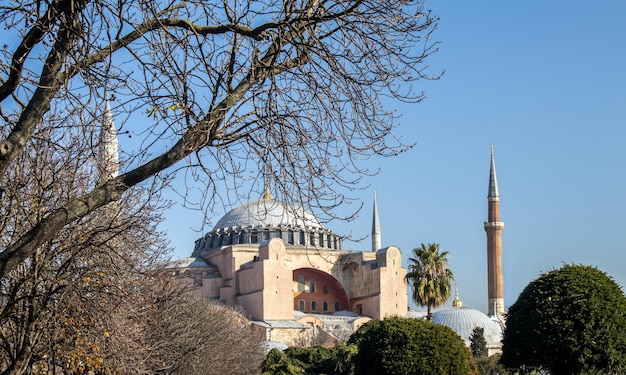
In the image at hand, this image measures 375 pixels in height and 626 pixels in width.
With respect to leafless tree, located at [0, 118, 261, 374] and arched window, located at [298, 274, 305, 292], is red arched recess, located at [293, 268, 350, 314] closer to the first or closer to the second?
arched window, located at [298, 274, 305, 292]

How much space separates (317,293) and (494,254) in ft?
47.6

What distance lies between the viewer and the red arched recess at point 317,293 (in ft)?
258

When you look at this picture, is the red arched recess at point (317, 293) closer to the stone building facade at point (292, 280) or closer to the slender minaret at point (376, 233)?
the stone building facade at point (292, 280)

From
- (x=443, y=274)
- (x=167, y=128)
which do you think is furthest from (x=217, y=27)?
(x=443, y=274)

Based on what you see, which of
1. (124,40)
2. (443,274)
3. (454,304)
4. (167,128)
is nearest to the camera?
(124,40)

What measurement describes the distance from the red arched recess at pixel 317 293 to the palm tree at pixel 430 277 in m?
35.3

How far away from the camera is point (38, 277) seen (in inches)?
546

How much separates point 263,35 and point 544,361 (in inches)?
610

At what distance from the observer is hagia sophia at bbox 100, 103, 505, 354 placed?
6894cm

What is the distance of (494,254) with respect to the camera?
78438 millimetres

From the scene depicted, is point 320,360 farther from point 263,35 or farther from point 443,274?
point 263,35

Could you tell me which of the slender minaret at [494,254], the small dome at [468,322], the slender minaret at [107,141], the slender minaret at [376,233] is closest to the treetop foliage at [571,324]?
the slender minaret at [107,141]

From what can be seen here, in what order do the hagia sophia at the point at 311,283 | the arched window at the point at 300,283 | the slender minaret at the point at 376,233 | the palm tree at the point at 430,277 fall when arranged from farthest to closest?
the slender minaret at the point at 376,233, the arched window at the point at 300,283, the hagia sophia at the point at 311,283, the palm tree at the point at 430,277

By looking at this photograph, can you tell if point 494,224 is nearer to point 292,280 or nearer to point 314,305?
point 314,305
